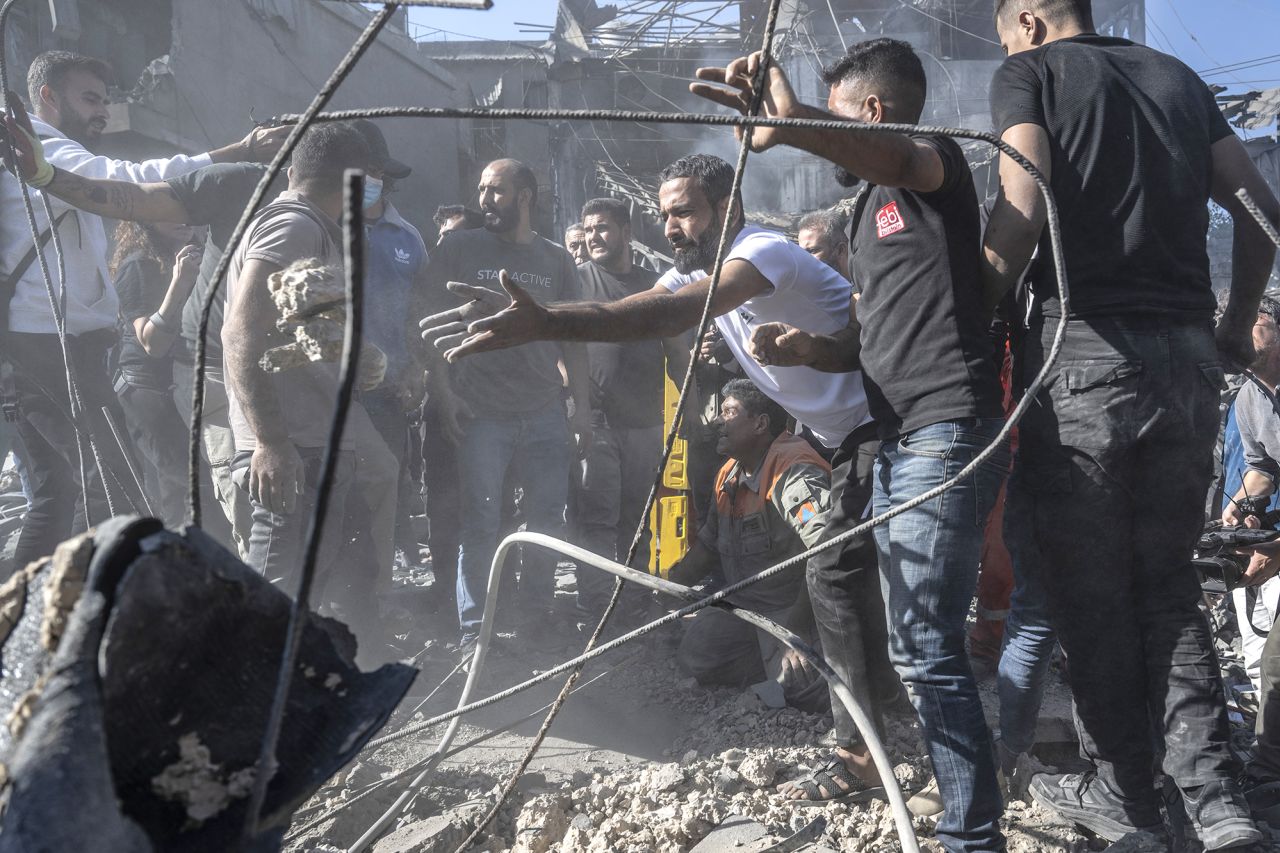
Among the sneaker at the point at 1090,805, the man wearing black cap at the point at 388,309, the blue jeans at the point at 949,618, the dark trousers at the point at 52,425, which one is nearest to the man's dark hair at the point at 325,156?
the man wearing black cap at the point at 388,309

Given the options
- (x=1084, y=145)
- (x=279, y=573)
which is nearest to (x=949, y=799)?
(x=1084, y=145)

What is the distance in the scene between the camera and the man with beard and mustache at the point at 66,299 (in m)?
3.82

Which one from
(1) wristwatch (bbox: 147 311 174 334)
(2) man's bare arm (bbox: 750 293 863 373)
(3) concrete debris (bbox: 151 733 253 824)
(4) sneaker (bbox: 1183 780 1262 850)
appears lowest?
(4) sneaker (bbox: 1183 780 1262 850)

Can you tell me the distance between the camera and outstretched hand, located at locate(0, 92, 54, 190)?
3.03 m

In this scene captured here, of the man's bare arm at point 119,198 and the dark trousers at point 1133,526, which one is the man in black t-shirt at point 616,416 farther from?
the dark trousers at point 1133,526

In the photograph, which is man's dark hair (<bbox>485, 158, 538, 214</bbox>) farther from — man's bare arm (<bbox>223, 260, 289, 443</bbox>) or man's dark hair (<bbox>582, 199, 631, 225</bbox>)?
man's bare arm (<bbox>223, 260, 289, 443</bbox>)

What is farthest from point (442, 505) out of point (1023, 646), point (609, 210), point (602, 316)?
point (1023, 646)

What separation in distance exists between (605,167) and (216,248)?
13.5 metres

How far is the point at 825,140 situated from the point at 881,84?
2.11 ft

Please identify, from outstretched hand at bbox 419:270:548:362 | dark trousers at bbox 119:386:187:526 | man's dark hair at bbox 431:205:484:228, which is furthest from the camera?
man's dark hair at bbox 431:205:484:228

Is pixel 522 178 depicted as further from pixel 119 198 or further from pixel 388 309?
pixel 119 198

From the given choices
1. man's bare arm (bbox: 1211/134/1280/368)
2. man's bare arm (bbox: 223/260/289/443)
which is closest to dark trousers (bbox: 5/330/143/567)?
man's bare arm (bbox: 223/260/289/443)

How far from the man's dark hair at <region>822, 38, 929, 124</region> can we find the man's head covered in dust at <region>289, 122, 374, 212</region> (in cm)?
191

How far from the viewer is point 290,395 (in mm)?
3535
